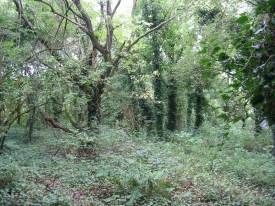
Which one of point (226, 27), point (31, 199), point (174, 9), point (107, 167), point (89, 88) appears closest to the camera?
point (31, 199)

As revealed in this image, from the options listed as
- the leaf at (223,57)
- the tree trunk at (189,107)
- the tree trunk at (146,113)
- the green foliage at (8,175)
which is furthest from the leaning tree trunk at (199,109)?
the leaf at (223,57)

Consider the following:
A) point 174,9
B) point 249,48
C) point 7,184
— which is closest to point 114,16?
point 174,9

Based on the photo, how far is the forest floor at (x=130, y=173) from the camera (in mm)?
7297

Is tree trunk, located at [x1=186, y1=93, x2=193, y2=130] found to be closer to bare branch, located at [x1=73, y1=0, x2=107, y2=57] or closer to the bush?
bare branch, located at [x1=73, y1=0, x2=107, y2=57]

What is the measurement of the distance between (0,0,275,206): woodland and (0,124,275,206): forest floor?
0.03m

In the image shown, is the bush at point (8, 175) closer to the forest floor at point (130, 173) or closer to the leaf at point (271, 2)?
the forest floor at point (130, 173)

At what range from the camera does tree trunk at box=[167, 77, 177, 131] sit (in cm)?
1836

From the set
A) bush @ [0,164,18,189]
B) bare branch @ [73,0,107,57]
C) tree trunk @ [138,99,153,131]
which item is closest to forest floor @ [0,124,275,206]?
bush @ [0,164,18,189]

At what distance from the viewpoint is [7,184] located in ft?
23.1

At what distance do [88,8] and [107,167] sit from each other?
6336 millimetres

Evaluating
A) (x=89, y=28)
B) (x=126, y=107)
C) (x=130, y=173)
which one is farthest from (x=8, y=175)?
(x=126, y=107)

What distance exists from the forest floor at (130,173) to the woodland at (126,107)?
0.11ft

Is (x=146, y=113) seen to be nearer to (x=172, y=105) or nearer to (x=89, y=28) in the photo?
(x=172, y=105)

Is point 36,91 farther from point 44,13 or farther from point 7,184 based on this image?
point 7,184
